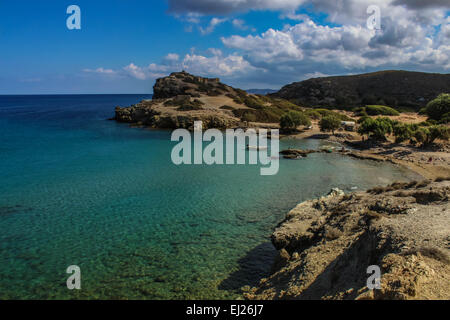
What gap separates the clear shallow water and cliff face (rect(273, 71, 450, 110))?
8301cm

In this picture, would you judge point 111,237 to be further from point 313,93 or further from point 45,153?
point 313,93

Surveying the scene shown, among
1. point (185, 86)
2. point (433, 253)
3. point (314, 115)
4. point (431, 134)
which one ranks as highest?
point (185, 86)

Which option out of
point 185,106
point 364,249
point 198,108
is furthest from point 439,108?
point 364,249

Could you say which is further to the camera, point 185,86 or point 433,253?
point 185,86

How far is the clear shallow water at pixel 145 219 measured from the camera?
1368cm

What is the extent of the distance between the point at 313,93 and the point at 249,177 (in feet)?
351

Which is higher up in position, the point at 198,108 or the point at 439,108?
the point at 198,108

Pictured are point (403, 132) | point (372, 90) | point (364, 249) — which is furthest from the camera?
point (372, 90)

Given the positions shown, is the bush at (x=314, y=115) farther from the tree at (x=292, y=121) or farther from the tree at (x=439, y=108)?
the tree at (x=439, y=108)

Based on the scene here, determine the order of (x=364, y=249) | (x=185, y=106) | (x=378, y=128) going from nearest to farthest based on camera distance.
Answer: (x=364, y=249)
(x=378, y=128)
(x=185, y=106)

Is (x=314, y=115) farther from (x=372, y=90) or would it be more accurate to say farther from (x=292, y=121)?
(x=372, y=90)

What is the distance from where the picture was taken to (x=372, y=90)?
126 metres

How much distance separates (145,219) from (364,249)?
14767 millimetres

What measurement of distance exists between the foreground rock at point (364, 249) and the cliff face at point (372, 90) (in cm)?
10071
